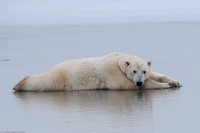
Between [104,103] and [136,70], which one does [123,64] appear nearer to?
[136,70]

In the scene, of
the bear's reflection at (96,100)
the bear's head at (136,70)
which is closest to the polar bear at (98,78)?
the bear's head at (136,70)

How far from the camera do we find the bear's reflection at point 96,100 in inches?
242

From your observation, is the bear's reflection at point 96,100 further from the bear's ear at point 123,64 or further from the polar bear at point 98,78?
the bear's ear at point 123,64

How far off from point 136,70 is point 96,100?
108 centimetres

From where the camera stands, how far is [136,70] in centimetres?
764

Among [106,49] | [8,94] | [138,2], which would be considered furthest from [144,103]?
[138,2]

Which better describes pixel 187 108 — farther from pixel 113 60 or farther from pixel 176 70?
pixel 176 70

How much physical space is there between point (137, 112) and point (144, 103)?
2.18 feet

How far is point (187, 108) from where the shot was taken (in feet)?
19.4

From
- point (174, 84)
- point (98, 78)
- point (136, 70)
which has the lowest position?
point (174, 84)

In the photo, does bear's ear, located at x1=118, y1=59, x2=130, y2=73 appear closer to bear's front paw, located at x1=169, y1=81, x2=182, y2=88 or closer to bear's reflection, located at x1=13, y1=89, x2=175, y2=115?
bear's reflection, located at x1=13, y1=89, x2=175, y2=115

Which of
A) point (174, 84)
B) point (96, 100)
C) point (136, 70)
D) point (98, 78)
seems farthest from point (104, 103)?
point (174, 84)

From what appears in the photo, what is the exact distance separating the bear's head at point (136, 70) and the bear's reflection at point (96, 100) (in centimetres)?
18

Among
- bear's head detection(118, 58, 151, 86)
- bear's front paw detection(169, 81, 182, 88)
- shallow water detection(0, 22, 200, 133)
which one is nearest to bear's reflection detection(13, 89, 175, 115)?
shallow water detection(0, 22, 200, 133)
